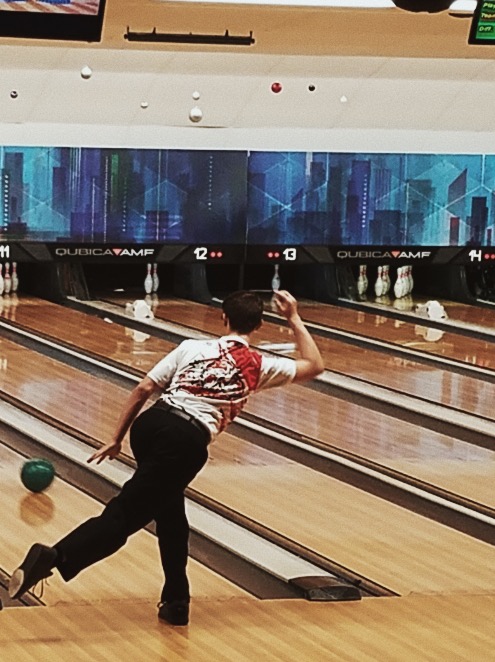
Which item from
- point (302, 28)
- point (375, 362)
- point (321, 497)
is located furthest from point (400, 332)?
point (321, 497)

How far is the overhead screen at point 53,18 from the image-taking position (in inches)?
214

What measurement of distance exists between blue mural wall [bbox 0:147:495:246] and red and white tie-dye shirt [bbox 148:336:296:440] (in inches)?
312

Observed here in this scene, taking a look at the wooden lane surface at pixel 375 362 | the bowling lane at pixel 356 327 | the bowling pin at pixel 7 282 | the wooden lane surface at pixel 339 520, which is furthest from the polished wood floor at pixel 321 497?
the bowling pin at pixel 7 282

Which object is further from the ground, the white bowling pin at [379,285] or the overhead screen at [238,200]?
the overhead screen at [238,200]

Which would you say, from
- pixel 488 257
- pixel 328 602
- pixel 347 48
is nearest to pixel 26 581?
pixel 328 602

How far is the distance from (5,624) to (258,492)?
2.10m

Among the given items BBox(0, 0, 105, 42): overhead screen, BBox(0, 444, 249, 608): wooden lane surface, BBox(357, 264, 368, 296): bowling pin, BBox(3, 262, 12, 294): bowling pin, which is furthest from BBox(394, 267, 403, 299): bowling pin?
BBox(0, 0, 105, 42): overhead screen

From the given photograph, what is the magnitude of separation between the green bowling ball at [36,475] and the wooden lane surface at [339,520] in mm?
336

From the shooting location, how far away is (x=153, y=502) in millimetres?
4082

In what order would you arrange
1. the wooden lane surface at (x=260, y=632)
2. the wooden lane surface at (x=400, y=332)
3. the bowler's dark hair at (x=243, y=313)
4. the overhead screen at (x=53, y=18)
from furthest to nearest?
1. the wooden lane surface at (x=400, y=332)
2. the overhead screen at (x=53, y=18)
3. the bowler's dark hair at (x=243, y=313)
4. the wooden lane surface at (x=260, y=632)

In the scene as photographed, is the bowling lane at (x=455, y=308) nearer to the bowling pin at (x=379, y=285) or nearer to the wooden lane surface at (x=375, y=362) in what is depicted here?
the bowling pin at (x=379, y=285)

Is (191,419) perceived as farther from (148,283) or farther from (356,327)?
(148,283)

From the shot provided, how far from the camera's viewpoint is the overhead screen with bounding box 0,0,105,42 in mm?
5426

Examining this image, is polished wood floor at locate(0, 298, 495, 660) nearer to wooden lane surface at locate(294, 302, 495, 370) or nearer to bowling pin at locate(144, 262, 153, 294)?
wooden lane surface at locate(294, 302, 495, 370)
